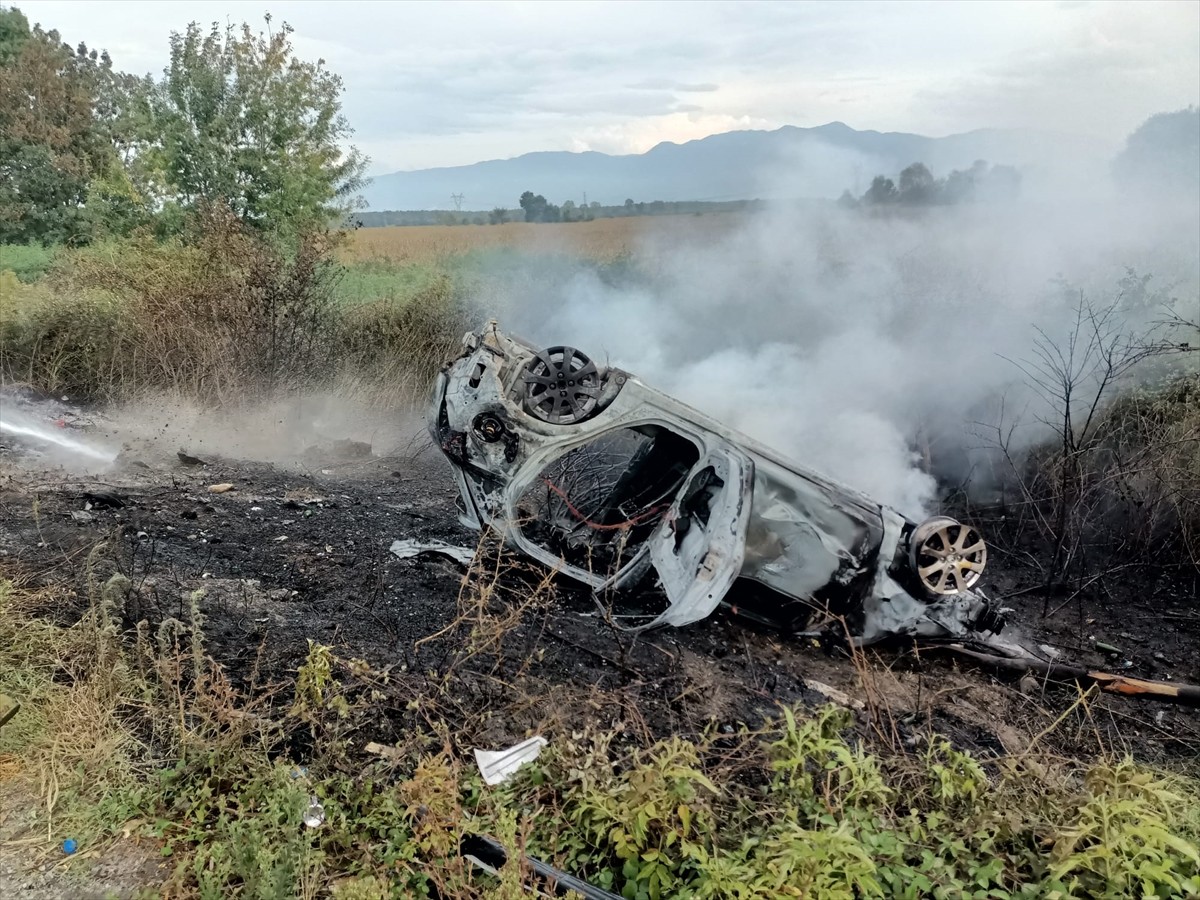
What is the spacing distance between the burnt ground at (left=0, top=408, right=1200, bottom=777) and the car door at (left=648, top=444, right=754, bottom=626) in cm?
40

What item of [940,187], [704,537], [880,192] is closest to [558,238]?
[880,192]

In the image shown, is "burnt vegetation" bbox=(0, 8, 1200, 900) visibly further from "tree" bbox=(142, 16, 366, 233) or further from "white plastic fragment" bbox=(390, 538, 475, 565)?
"tree" bbox=(142, 16, 366, 233)

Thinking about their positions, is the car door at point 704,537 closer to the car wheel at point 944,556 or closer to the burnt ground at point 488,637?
the burnt ground at point 488,637

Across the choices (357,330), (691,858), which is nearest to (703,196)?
(357,330)

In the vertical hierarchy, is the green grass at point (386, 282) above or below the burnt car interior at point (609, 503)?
above

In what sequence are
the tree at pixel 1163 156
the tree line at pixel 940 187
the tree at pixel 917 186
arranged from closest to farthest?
the tree at pixel 1163 156 < the tree line at pixel 940 187 < the tree at pixel 917 186

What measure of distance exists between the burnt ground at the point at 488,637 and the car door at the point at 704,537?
40 cm

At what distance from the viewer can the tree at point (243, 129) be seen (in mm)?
13789

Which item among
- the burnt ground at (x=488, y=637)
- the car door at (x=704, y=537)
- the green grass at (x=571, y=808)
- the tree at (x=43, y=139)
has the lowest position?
the burnt ground at (x=488, y=637)

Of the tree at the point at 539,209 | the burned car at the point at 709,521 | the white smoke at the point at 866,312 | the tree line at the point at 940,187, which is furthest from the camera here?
the tree at the point at 539,209

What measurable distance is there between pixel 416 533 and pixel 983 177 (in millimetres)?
10099

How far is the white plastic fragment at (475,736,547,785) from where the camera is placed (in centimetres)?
341

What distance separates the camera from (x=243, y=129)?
1415 centimetres

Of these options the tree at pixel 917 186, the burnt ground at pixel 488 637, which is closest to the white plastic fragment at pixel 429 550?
the burnt ground at pixel 488 637
